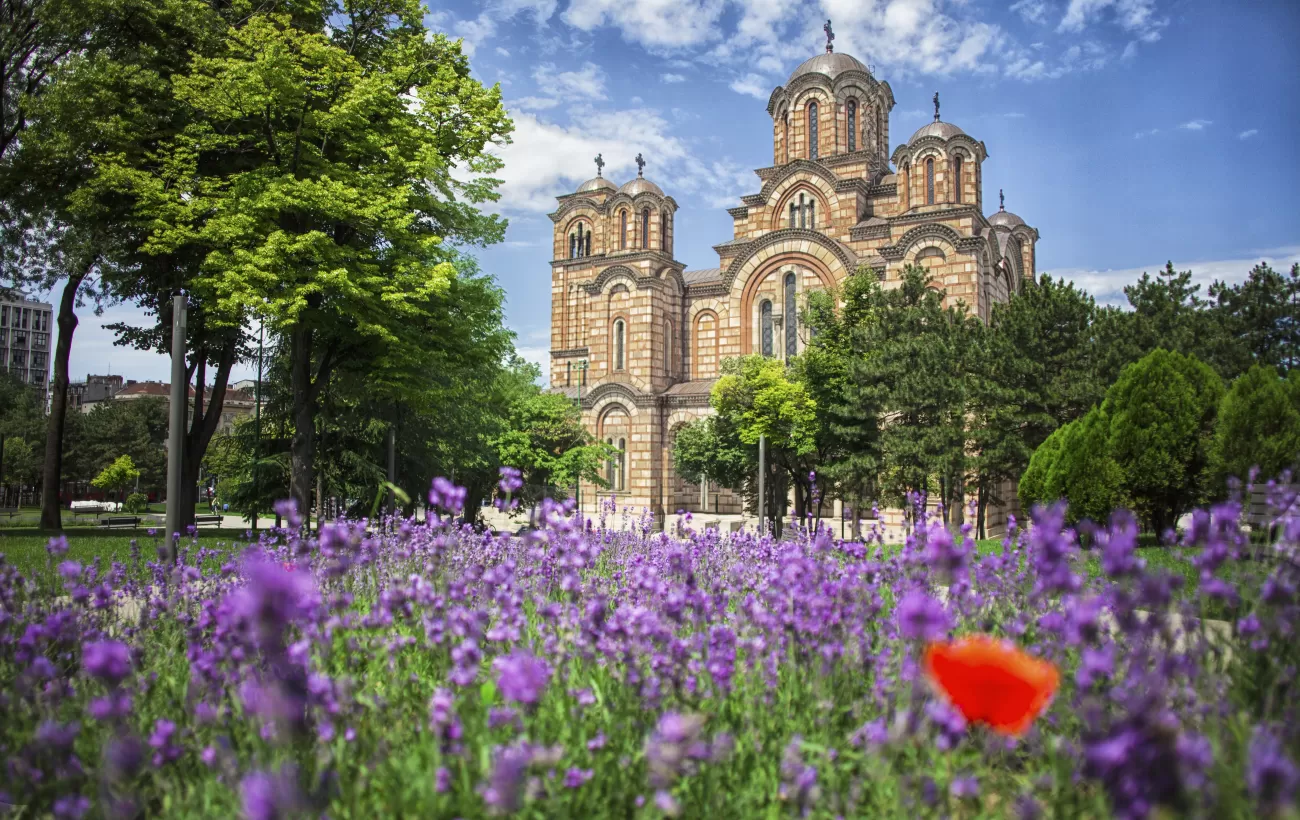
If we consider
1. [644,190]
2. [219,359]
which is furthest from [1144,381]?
[644,190]

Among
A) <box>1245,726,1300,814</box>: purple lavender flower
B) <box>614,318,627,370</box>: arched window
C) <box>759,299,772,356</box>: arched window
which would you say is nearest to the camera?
<box>1245,726,1300,814</box>: purple lavender flower

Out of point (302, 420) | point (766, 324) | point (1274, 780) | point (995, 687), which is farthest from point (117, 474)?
point (1274, 780)

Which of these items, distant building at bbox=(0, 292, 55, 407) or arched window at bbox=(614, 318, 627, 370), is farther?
distant building at bbox=(0, 292, 55, 407)

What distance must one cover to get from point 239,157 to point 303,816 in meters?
19.5

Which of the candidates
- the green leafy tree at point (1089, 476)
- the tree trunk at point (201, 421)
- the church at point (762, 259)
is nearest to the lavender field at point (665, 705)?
the green leafy tree at point (1089, 476)

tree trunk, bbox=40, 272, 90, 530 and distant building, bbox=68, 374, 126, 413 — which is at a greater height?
distant building, bbox=68, 374, 126, 413

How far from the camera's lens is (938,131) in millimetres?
35125

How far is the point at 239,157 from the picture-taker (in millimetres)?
18594

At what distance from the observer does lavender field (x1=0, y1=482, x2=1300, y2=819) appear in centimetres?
240

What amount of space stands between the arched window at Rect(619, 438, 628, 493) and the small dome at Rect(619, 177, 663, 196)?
13873 mm

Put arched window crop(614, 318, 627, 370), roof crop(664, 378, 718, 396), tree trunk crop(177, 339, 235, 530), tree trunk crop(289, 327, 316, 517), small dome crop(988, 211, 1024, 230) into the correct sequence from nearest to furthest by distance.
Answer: tree trunk crop(289, 327, 316, 517), tree trunk crop(177, 339, 235, 530), roof crop(664, 378, 718, 396), arched window crop(614, 318, 627, 370), small dome crop(988, 211, 1024, 230)

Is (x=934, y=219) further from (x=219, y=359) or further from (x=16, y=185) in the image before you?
(x=16, y=185)

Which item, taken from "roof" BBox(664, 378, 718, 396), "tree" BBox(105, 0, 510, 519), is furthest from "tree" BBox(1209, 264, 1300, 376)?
"tree" BBox(105, 0, 510, 519)

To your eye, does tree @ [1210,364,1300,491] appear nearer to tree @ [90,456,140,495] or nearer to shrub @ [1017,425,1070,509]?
shrub @ [1017,425,1070,509]
